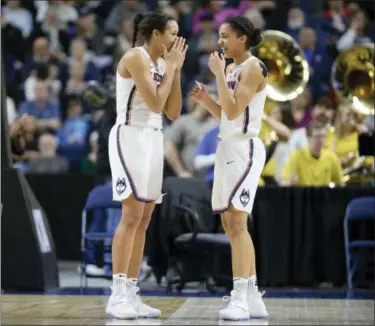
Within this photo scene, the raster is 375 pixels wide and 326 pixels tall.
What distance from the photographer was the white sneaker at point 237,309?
21.0 ft

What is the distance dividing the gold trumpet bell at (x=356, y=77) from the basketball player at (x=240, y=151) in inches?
226

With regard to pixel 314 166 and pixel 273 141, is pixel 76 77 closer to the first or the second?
pixel 273 141

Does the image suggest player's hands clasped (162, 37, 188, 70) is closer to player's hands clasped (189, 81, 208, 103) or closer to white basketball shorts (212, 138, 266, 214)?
player's hands clasped (189, 81, 208, 103)

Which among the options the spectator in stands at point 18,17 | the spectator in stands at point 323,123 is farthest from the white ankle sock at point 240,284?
the spectator in stands at point 18,17

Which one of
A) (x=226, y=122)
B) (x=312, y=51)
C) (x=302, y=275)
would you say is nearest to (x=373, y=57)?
(x=312, y=51)

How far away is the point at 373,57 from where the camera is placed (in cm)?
1263

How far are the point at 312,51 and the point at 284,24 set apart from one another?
97 centimetres

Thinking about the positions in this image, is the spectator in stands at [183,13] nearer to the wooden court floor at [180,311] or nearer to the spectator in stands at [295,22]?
the spectator in stands at [295,22]

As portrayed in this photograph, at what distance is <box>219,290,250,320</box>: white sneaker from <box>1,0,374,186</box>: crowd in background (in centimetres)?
462

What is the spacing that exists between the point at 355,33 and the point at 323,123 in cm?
329

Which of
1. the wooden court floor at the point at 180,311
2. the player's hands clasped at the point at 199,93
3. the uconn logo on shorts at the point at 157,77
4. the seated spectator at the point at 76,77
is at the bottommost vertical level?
the wooden court floor at the point at 180,311

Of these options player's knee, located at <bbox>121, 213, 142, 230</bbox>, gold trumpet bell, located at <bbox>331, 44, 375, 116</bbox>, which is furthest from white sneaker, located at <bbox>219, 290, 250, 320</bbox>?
gold trumpet bell, located at <bbox>331, 44, 375, 116</bbox>

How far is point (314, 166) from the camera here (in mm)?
11039

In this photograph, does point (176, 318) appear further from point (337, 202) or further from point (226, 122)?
point (337, 202)
